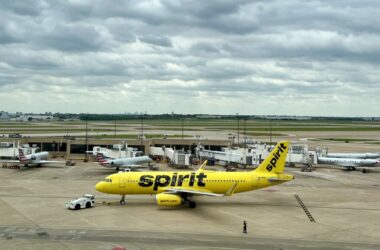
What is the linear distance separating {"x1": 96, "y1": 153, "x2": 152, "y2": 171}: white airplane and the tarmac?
1650 centimetres

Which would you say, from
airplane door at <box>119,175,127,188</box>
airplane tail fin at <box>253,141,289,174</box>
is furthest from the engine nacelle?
airplane tail fin at <box>253,141,289,174</box>

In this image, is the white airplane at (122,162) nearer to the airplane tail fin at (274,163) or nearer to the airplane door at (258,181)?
the airplane tail fin at (274,163)

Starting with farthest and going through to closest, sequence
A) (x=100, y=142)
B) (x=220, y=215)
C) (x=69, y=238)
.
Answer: (x=100, y=142) < (x=220, y=215) < (x=69, y=238)

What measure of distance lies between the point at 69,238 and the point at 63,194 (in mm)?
22845

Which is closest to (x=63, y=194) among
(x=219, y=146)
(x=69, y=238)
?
(x=69, y=238)

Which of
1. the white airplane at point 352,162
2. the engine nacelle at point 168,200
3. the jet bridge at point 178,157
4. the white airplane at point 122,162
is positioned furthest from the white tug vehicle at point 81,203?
the white airplane at point 352,162

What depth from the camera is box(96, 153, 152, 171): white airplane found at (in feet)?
271

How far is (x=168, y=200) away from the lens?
4653 centimetres

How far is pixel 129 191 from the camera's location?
50.2 m

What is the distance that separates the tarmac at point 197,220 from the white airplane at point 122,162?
16503 millimetres

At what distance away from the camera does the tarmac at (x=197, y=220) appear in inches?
1364

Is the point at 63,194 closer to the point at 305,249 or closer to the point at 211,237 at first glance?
the point at 211,237

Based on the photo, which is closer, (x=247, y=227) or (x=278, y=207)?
(x=247, y=227)

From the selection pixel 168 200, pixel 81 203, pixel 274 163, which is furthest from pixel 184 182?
pixel 81 203
